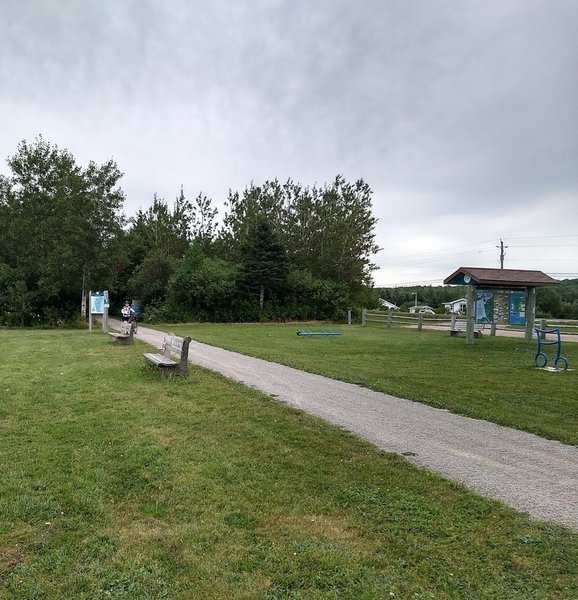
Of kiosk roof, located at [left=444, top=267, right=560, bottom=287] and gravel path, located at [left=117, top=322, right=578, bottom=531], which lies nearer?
gravel path, located at [left=117, top=322, right=578, bottom=531]

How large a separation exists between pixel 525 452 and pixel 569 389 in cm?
443

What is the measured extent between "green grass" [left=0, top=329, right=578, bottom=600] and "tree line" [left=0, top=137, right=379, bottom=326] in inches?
1001

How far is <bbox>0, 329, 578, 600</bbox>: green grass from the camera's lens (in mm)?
2797

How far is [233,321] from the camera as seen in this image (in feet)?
117

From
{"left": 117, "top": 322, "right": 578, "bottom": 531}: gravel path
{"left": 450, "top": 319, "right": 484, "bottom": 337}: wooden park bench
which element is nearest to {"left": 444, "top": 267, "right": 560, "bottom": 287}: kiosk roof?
{"left": 450, "top": 319, "right": 484, "bottom": 337}: wooden park bench

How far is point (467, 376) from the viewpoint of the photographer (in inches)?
404

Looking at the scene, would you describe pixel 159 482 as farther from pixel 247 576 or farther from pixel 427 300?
pixel 427 300

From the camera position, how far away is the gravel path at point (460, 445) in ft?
13.4

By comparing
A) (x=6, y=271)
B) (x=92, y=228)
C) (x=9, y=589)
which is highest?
(x=92, y=228)

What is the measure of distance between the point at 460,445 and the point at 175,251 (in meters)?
42.4

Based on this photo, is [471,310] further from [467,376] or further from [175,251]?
[175,251]

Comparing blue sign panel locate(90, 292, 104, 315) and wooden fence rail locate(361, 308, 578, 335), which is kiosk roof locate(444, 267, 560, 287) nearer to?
wooden fence rail locate(361, 308, 578, 335)

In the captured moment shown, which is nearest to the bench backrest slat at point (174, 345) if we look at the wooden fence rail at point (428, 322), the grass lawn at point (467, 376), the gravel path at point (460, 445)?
the gravel path at point (460, 445)

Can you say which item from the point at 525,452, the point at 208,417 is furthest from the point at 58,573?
the point at 525,452
